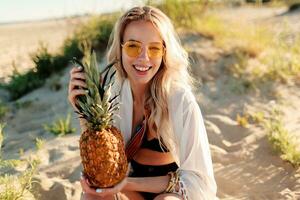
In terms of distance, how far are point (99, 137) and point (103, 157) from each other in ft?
0.36

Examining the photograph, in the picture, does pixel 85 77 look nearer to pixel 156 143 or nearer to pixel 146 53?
pixel 146 53

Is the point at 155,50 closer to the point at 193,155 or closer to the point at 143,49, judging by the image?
the point at 143,49

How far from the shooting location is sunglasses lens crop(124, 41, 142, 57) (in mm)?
3330

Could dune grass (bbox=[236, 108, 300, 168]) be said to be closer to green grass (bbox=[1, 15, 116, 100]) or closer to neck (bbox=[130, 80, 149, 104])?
neck (bbox=[130, 80, 149, 104])

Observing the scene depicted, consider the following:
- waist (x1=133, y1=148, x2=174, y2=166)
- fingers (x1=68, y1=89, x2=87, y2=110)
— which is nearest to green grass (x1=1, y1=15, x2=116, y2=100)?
waist (x1=133, y1=148, x2=174, y2=166)

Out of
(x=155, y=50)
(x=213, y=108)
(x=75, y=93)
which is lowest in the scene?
(x=213, y=108)

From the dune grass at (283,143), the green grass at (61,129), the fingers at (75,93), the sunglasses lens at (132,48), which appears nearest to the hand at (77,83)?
the fingers at (75,93)

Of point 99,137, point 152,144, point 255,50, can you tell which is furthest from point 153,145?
point 255,50

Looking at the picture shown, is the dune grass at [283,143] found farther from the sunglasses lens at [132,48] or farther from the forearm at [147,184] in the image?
the sunglasses lens at [132,48]

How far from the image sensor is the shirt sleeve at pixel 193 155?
329 centimetres

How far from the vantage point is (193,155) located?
330 cm

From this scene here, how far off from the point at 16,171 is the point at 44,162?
1.26ft

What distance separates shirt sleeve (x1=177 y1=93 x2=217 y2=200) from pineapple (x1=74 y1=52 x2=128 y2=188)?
0.51 metres

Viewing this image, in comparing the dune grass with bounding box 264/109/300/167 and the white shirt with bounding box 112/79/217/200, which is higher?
the white shirt with bounding box 112/79/217/200
